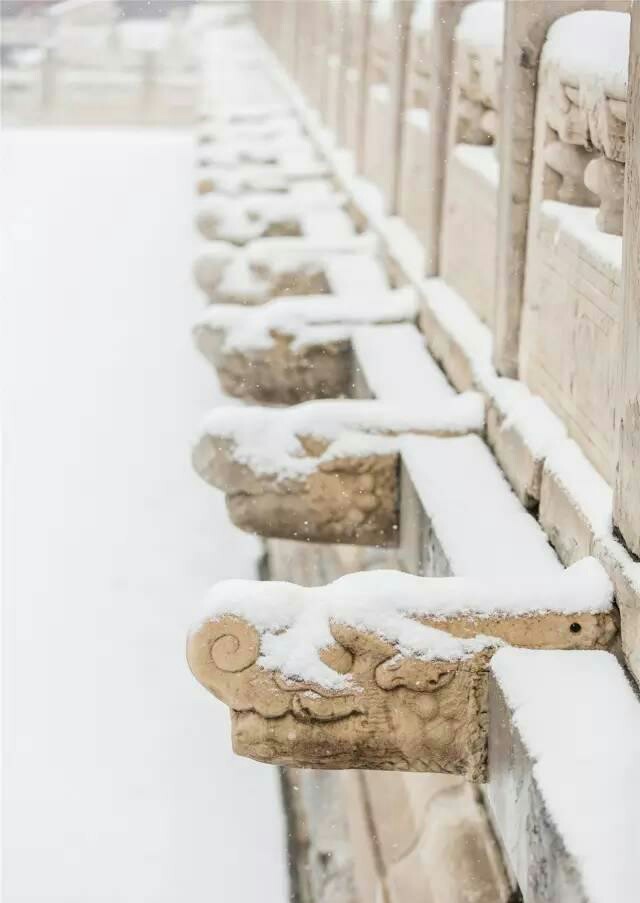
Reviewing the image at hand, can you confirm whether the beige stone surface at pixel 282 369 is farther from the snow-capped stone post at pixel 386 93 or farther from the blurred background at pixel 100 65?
the blurred background at pixel 100 65

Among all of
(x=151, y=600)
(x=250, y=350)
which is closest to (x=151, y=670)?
(x=151, y=600)

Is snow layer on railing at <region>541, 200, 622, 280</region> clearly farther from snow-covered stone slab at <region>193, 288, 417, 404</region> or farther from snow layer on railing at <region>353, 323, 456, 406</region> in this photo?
snow-covered stone slab at <region>193, 288, 417, 404</region>

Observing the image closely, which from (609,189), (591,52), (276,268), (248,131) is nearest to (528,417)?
(609,189)

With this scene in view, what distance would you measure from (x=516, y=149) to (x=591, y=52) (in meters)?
0.73

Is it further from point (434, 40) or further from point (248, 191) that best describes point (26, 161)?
point (434, 40)

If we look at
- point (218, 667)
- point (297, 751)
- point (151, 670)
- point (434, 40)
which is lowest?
point (151, 670)

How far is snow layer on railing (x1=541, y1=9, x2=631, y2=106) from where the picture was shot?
3137 mm

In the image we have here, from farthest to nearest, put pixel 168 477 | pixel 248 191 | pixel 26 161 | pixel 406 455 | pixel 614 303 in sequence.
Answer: pixel 26 161 → pixel 248 191 → pixel 168 477 → pixel 406 455 → pixel 614 303

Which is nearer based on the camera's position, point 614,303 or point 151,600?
point 614,303

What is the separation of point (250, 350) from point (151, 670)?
141cm

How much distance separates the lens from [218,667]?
107 inches

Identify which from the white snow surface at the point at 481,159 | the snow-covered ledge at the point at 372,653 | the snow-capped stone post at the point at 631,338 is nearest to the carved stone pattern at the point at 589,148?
the snow-capped stone post at the point at 631,338

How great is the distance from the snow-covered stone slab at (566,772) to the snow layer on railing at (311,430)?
1.48 meters

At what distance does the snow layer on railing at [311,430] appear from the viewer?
13.6 ft
